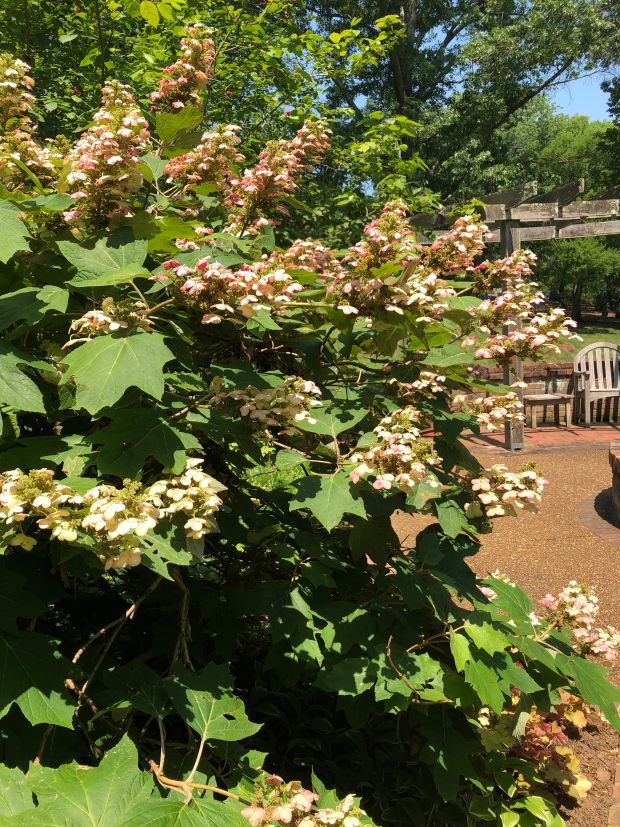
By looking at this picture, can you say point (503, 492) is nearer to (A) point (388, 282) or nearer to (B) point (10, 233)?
(A) point (388, 282)

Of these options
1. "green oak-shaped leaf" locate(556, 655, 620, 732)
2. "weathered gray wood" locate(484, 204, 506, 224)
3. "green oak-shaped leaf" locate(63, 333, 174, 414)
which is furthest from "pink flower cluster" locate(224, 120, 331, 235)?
"weathered gray wood" locate(484, 204, 506, 224)

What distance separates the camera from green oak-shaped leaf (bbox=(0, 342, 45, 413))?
1.20 meters

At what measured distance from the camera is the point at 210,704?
141 centimetres

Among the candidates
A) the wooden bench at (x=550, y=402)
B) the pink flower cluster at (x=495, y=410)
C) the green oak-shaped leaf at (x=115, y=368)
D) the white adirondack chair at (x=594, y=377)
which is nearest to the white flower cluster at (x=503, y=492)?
the pink flower cluster at (x=495, y=410)

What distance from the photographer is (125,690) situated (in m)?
1.52

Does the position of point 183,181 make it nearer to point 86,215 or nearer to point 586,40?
point 86,215

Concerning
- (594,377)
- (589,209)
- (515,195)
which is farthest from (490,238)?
(594,377)

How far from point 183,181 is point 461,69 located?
2013 centimetres

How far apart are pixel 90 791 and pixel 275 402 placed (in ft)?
2.59

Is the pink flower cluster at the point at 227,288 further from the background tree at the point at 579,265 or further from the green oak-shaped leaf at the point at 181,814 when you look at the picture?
the background tree at the point at 579,265

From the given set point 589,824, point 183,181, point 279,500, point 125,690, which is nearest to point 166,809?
point 125,690

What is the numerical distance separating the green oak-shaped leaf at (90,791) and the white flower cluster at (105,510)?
1.25ft

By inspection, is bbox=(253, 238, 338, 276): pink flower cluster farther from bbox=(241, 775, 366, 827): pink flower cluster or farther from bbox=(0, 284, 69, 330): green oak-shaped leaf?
bbox=(241, 775, 366, 827): pink flower cluster

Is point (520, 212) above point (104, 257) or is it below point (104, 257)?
above
